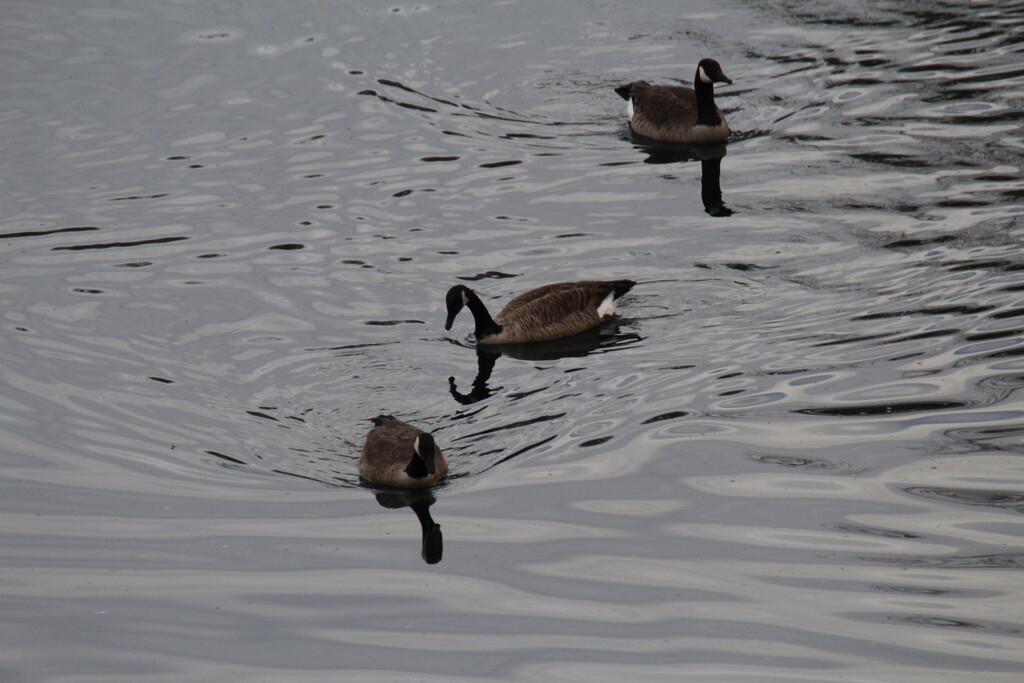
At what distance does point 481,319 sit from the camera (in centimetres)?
1484

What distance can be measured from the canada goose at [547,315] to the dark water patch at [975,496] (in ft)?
16.1

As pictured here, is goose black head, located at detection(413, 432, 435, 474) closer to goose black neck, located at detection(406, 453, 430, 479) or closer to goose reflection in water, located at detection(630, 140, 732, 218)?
goose black neck, located at detection(406, 453, 430, 479)

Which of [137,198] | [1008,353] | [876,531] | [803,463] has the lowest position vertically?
[876,531]

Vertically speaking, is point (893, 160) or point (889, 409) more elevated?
point (893, 160)

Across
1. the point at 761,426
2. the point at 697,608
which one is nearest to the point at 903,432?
the point at 761,426

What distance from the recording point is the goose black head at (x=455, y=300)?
14.4m

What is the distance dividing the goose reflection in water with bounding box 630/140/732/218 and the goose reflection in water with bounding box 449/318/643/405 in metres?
4.28

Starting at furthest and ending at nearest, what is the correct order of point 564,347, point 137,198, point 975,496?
point 137,198, point 564,347, point 975,496

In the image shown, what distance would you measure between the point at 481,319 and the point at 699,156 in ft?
23.7

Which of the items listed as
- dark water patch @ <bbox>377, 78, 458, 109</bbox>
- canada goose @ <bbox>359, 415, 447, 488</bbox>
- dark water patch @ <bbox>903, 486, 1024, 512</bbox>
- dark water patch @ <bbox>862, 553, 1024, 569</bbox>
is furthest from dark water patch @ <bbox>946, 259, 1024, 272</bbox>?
dark water patch @ <bbox>377, 78, 458, 109</bbox>

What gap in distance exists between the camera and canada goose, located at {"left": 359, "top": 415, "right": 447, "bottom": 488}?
11.4m

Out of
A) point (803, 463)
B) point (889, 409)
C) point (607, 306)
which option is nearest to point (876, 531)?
point (803, 463)

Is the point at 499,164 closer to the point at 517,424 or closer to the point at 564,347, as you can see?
the point at 564,347

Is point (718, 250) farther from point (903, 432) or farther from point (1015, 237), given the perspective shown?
point (903, 432)
